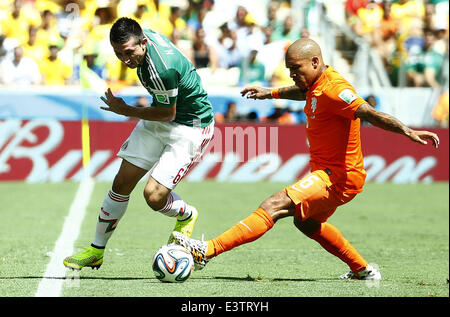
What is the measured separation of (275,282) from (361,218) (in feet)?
16.3

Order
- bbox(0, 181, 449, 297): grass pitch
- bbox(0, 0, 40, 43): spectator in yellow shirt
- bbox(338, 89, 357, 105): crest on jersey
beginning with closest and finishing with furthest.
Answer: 1. bbox(338, 89, 357, 105): crest on jersey
2. bbox(0, 181, 449, 297): grass pitch
3. bbox(0, 0, 40, 43): spectator in yellow shirt

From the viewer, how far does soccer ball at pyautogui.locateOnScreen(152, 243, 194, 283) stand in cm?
608

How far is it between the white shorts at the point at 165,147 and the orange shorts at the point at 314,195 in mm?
1027

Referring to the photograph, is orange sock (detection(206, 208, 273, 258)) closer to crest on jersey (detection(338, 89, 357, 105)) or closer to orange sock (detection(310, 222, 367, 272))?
orange sock (detection(310, 222, 367, 272))

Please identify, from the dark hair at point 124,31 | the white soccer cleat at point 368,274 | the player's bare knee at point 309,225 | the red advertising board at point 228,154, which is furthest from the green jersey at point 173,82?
the red advertising board at point 228,154

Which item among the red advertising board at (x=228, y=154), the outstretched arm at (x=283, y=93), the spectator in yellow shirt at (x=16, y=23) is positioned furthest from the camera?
the spectator in yellow shirt at (x=16, y=23)

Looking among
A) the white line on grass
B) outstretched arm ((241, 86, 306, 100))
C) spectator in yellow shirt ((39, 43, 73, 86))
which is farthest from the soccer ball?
spectator in yellow shirt ((39, 43, 73, 86))

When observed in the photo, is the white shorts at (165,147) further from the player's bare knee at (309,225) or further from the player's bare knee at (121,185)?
the player's bare knee at (309,225)

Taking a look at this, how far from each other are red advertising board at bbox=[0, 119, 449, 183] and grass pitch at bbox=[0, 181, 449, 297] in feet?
1.90

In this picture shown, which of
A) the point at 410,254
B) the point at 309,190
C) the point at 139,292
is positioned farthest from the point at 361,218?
the point at 139,292

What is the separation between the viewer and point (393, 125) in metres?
5.94

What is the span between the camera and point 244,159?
15.1 meters

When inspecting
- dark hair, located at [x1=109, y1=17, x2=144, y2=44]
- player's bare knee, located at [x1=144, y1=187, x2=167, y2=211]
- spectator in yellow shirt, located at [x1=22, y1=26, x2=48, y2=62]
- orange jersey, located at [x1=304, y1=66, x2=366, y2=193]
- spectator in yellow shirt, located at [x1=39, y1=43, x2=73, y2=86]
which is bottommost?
spectator in yellow shirt, located at [x1=39, y1=43, x2=73, y2=86]

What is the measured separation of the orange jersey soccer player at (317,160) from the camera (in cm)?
625
